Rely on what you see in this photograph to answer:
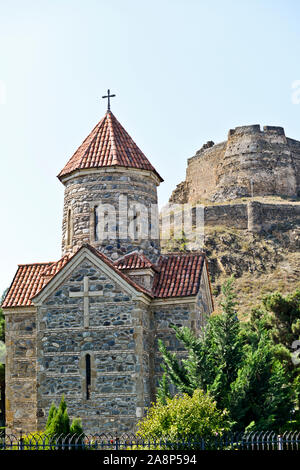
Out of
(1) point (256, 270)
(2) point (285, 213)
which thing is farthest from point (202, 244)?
(2) point (285, 213)

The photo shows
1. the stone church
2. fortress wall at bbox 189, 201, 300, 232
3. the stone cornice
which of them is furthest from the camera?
fortress wall at bbox 189, 201, 300, 232

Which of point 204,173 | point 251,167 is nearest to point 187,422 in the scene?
point 251,167

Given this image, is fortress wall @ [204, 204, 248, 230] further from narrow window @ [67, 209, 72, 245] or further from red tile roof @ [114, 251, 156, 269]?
red tile roof @ [114, 251, 156, 269]

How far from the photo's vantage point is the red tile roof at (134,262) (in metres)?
17.7

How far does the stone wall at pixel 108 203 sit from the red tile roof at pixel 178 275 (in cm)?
50

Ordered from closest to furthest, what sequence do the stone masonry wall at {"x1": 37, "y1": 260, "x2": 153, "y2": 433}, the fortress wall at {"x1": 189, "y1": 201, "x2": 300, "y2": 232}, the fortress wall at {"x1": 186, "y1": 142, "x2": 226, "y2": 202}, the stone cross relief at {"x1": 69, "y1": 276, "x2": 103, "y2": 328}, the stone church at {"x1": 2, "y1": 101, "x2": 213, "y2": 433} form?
the stone masonry wall at {"x1": 37, "y1": 260, "x2": 153, "y2": 433}
the stone church at {"x1": 2, "y1": 101, "x2": 213, "y2": 433}
the stone cross relief at {"x1": 69, "y1": 276, "x2": 103, "y2": 328}
the fortress wall at {"x1": 189, "y1": 201, "x2": 300, "y2": 232}
the fortress wall at {"x1": 186, "y1": 142, "x2": 226, "y2": 202}

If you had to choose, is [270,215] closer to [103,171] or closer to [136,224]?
[136,224]

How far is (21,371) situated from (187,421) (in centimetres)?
662

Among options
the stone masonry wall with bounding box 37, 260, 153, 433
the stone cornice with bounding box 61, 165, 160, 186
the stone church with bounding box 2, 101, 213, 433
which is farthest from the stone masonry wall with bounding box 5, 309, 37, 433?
the stone cornice with bounding box 61, 165, 160, 186

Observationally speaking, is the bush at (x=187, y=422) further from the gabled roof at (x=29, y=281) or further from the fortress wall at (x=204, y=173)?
the fortress wall at (x=204, y=173)

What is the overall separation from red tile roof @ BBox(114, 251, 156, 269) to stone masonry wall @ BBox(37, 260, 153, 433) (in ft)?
5.17

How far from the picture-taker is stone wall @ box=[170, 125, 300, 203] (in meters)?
63.9

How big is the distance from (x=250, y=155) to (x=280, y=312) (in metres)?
37.4

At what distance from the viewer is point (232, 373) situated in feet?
49.5
